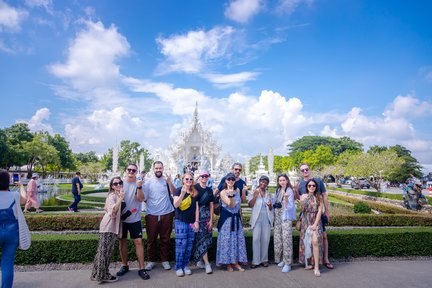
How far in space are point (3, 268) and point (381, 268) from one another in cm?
670

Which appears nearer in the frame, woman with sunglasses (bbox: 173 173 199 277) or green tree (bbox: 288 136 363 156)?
woman with sunglasses (bbox: 173 173 199 277)

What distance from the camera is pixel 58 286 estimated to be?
4801mm

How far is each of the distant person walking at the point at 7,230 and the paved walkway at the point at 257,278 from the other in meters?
0.99

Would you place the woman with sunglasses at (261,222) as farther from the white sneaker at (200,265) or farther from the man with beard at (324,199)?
the white sneaker at (200,265)

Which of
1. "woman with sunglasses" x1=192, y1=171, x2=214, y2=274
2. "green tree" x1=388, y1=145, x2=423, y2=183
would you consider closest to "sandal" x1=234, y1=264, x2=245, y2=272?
"woman with sunglasses" x1=192, y1=171, x2=214, y2=274

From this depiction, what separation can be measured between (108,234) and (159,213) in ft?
3.31

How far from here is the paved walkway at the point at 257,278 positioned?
4.95 m

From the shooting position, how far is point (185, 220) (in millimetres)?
5453

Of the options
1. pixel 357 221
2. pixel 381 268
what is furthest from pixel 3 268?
pixel 357 221

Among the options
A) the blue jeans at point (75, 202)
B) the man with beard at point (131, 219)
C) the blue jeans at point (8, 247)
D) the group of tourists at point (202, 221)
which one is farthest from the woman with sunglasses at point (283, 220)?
the blue jeans at point (75, 202)

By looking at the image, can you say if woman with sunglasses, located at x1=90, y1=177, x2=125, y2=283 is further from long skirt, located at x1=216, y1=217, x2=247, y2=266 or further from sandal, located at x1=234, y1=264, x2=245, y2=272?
sandal, located at x1=234, y1=264, x2=245, y2=272

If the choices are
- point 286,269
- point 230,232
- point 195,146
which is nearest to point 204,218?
point 230,232

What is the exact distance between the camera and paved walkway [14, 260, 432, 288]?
495 cm

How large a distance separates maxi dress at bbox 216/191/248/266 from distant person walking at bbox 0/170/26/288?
3.36 meters
